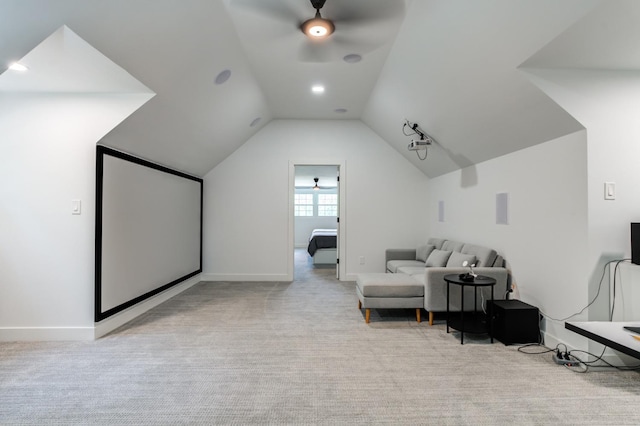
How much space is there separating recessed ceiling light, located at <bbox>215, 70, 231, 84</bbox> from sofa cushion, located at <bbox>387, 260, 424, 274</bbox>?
338 centimetres

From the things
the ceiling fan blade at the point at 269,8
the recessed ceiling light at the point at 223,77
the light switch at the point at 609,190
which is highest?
the ceiling fan blade at the point at 269,8

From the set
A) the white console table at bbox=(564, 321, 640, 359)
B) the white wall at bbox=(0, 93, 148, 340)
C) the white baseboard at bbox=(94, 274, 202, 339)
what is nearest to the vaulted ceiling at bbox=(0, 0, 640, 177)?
the white wall at bbox=(0, 93, 148, 340)

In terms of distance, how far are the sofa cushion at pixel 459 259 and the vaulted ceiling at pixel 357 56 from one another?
1209 millimetres

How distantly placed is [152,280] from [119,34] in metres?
2.84

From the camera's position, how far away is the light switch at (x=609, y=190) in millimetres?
2492

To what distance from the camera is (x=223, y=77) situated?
346 cm

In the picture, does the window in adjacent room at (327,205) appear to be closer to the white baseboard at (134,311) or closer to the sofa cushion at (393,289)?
the white baseboard at (134,311)

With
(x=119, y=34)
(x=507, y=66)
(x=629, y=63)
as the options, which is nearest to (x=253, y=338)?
(x=119, y=34)

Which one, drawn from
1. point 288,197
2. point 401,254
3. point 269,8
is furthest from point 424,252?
point 269,8

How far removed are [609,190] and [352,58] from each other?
2597 mm

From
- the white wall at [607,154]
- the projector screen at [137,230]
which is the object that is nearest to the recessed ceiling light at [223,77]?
the projector screen at [137,230]

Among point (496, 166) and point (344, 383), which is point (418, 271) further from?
point (344, 383)

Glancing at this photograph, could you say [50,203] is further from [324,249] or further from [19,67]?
[324,249]

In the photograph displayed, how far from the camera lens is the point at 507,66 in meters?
2.49
